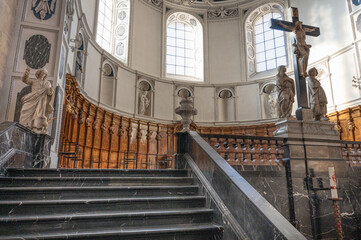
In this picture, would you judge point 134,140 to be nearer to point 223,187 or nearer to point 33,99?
point 33,99

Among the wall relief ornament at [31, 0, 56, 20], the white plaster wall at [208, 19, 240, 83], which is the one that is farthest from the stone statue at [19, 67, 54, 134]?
the white plaster wall at [208, 19, 240, 83]

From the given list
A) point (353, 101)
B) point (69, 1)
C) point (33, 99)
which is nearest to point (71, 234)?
point (33, 99)

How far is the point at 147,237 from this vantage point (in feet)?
10.5

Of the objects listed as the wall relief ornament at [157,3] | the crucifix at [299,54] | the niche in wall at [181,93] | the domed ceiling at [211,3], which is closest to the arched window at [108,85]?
the niche in wall at [181,93]

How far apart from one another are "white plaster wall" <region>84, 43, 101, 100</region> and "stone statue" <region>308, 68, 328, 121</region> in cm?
828

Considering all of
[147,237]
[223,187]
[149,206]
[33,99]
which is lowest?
[147,237]

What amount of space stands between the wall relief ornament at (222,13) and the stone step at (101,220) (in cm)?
1591

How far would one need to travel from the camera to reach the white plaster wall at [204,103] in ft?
53.0

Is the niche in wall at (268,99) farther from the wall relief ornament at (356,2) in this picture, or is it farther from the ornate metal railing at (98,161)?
the ornate metal railing at (98,161)

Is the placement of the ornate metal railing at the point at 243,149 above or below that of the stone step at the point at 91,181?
above

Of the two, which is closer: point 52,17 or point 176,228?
point 176,228

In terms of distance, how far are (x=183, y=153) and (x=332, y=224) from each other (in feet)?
12.9

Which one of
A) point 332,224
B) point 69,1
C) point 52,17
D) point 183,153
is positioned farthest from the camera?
point 69,1

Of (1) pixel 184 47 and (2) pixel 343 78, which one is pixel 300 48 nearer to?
(2) pixel 343 78
